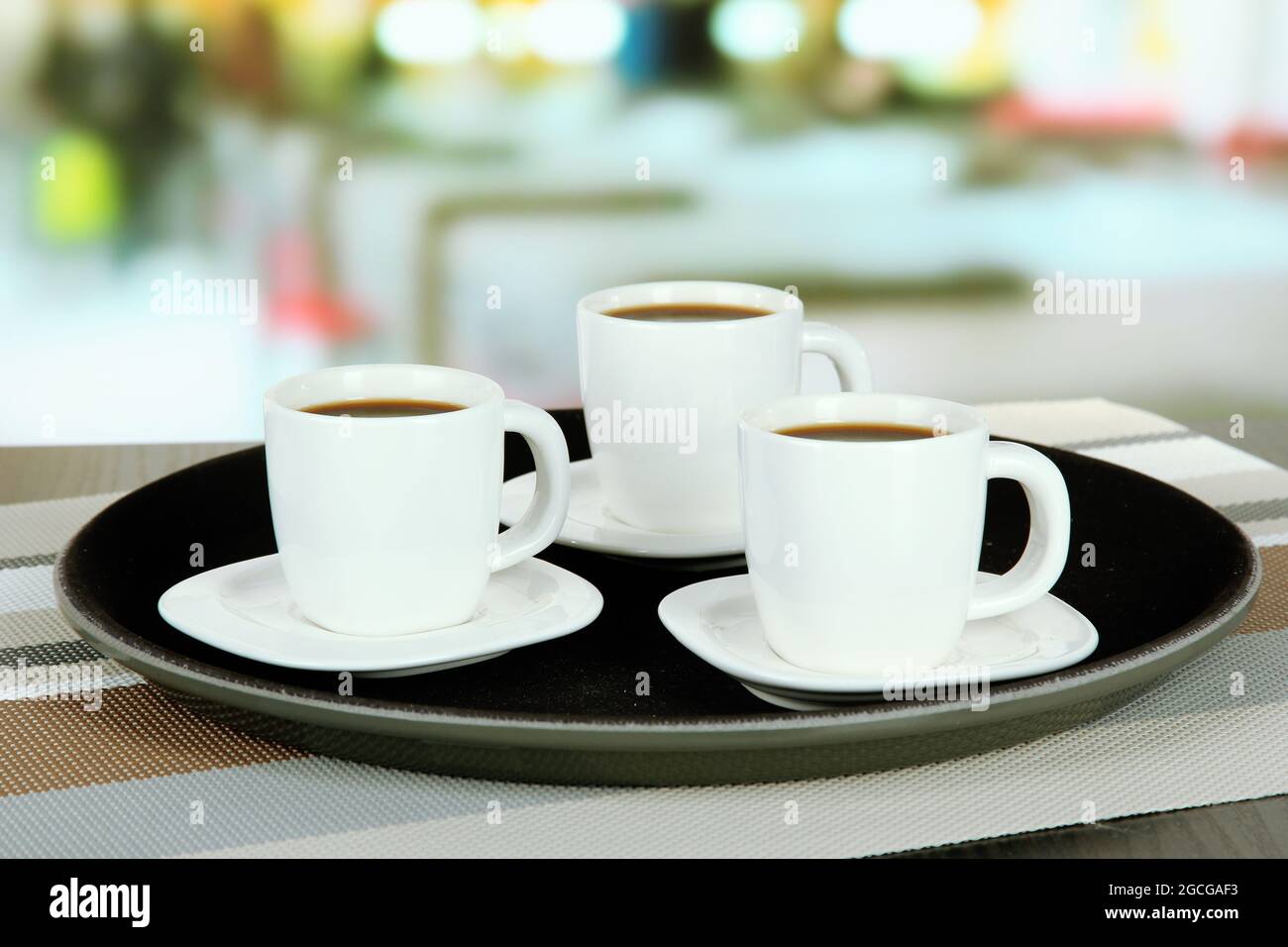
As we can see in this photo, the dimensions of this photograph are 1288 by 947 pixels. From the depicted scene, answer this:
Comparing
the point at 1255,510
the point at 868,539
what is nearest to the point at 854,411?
the point at 868,539

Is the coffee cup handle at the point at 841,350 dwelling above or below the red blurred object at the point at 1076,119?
below

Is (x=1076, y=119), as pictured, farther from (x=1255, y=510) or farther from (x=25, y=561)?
(x=25, y=561)

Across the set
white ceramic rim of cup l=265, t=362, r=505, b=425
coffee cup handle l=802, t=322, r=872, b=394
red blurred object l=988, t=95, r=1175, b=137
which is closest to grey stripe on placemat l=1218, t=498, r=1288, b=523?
coffee cup handle l=802, t=322, r=872, b=394

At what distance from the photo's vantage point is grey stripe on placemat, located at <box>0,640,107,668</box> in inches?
28.9

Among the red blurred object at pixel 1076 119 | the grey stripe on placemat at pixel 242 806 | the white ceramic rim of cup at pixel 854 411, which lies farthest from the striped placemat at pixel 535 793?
the red blurred object at pixel 1076 119

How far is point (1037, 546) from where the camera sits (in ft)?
2.25

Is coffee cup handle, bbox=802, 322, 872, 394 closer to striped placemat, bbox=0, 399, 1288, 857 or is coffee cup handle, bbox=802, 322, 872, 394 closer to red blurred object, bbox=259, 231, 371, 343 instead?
striped placemat, bbox=0, 399, 1288, 857

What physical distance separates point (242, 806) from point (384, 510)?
141 mm

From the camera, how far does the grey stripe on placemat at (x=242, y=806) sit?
22.1 inches

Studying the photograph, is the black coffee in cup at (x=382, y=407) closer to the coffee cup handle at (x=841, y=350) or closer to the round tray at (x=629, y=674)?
the round tray at (x=629, y=674)

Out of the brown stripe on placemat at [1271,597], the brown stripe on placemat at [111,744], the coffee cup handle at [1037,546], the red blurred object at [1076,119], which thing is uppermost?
the red blurred object at [1076,119]

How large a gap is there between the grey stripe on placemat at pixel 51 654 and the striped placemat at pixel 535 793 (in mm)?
18

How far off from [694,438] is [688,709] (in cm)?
21
